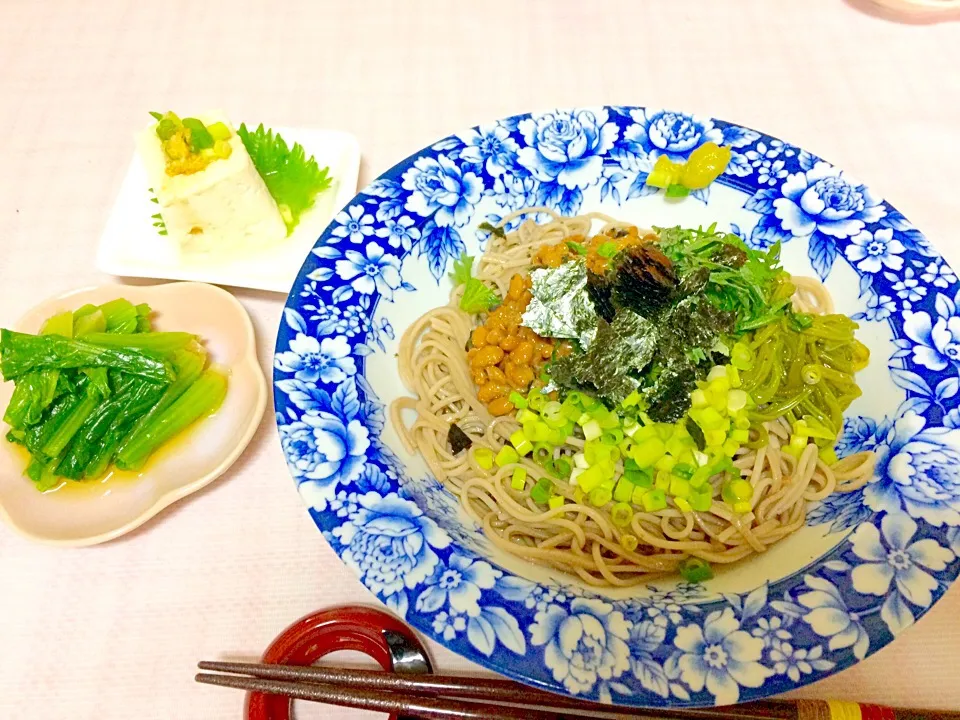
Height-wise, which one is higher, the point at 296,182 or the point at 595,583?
the point at 296,182

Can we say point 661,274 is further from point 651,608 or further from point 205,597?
point 205,597

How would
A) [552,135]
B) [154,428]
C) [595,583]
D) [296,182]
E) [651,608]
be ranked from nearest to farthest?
[651,608] → [595,583] → [154,428] → [552,135] → [296,182]

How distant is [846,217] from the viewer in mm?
2182

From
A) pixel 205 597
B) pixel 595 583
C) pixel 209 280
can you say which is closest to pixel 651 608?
pixel 595 583

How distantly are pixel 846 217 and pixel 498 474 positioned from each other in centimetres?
158

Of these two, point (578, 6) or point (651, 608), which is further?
point (578, 6)

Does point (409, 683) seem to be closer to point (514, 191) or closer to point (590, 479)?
point (590, 479)

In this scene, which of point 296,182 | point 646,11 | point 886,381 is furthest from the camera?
point 646,11

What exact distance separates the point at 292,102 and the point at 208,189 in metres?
1.10

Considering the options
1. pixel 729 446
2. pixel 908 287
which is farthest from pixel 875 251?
pixel 729 446

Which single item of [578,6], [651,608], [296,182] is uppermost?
[578,6]

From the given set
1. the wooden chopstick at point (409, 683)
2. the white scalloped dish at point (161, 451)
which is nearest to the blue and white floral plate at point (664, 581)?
the wooden chopstick at point (409, 683)

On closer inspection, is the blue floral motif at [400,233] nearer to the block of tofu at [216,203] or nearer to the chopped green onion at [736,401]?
the block of tofu at [216,203]

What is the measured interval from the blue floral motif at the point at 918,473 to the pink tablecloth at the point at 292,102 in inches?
50.2
